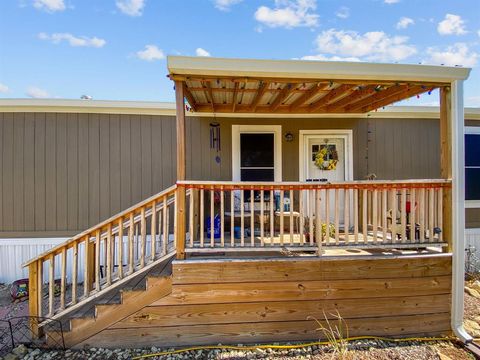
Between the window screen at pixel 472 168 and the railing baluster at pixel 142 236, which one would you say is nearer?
the railing baluster at pixel 142 236

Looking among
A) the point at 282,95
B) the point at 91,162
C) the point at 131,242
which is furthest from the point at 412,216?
the point at 91,162

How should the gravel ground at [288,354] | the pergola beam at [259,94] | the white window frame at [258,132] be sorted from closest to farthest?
the gravel ground at [288,354]
the pergola beam at [259,94]
the white window frame at [258,132]

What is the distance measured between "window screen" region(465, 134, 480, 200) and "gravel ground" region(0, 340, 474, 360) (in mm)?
3706

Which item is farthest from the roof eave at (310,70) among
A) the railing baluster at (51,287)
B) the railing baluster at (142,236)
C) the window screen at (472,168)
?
the window screen at (472,168)

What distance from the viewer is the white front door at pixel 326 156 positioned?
15.9ft

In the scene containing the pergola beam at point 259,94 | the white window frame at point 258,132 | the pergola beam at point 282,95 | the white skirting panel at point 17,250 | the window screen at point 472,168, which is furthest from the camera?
the window screen at point 472,168

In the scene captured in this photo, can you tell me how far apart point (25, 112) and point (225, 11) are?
17.9ft

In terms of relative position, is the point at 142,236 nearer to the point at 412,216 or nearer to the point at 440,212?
the point at 412,216

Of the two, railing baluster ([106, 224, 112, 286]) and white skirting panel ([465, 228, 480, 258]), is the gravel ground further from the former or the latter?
white skirting panel ([465, 228, 480, 258])

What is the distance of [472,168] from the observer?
527 centimetres

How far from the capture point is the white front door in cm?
485

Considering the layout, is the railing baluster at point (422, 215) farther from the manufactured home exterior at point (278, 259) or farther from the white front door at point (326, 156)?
the white front door at point (326, 156)

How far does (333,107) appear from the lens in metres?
4.62

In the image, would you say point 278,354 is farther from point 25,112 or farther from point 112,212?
point 25,112
